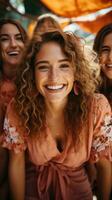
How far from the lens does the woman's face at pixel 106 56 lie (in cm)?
168

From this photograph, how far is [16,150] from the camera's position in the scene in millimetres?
1339

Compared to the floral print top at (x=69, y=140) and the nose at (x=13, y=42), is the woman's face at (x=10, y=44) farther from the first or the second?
the floral print top at (x=69, y=140)

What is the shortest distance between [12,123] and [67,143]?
242 mm

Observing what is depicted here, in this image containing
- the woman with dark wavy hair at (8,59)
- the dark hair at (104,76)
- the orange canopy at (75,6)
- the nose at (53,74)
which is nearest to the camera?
the nose at (53,74)

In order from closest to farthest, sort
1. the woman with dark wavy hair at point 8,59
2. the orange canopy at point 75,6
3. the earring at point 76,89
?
the earring at point 76,89 < the woman with dark wavy hair at point 8,59 < the orange canopy at point 75,6

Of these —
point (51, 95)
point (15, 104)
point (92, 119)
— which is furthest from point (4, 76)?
point (92, 119)

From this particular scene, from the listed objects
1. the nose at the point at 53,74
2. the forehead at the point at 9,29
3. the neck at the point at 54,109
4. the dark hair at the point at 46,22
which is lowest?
the neck at the point at 54,109

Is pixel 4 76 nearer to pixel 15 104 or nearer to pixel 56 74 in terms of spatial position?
pixel 15 104

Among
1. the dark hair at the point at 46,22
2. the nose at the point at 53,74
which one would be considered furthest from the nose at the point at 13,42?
the nose at the point at 53,74

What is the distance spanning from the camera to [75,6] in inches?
84.7

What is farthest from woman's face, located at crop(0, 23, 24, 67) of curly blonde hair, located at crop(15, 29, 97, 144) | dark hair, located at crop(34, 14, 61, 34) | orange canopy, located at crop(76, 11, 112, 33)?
orange canopy, located at crop(76, 11, 112, 33)

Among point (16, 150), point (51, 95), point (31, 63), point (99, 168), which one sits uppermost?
point (31, 63)

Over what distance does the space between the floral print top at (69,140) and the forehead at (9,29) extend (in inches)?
21.9

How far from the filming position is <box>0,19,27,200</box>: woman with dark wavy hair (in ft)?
4.91
